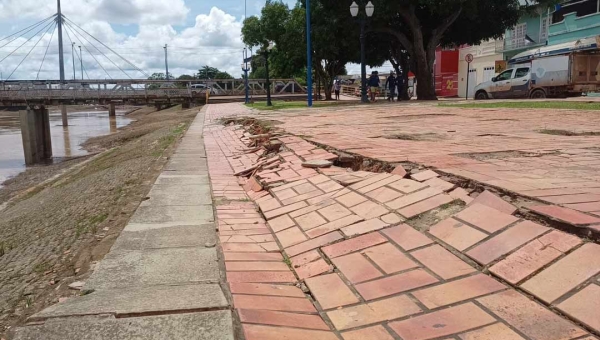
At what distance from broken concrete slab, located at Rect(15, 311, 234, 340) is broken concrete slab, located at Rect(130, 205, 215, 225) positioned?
152 centimetres

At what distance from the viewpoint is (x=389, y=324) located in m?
1.93

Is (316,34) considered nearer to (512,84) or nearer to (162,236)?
(512,84)

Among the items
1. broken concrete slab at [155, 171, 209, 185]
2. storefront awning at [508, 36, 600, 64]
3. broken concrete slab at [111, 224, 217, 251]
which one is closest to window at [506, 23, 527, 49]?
storefront awning at [508, 36, 600, 64]

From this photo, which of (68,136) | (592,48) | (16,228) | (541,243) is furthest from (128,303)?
(68,136)

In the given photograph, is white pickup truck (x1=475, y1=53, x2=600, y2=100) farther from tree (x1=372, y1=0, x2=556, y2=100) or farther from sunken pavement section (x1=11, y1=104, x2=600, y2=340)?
sunken pavement section (x1=11, y1=104, x2=600, y2=340)

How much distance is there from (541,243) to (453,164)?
5.25 feet

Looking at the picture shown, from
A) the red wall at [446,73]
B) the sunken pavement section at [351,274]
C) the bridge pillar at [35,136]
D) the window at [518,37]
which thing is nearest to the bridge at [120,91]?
the bridge pillar at [35,136]

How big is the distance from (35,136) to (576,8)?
29387mm

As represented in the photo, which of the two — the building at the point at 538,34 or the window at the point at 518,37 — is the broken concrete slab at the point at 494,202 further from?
the window at the point at 518,37

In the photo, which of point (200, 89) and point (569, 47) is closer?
point (569, 47)

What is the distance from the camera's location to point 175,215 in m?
3.62

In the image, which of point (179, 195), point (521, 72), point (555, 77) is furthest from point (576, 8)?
point (179, 195)

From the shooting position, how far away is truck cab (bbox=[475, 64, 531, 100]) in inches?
813

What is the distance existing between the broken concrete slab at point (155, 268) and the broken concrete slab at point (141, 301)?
3.6 inches
